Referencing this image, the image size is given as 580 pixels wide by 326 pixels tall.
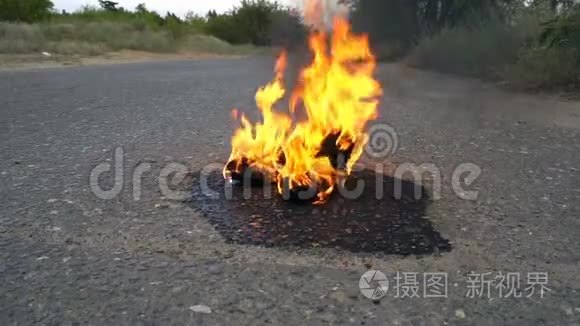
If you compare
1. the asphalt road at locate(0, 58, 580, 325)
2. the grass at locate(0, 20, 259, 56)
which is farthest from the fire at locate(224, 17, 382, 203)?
the grass at locate(0, 20, 259, 56)

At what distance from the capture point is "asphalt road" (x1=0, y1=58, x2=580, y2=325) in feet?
6.48

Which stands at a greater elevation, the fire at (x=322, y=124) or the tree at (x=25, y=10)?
the tree at (x=25, y=10)

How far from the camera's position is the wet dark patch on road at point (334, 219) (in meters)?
2.56

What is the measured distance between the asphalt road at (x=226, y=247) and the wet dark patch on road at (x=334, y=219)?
0.17 ft

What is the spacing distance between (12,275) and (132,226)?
0.67 m

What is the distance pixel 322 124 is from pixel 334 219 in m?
0.74

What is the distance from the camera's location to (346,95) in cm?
332

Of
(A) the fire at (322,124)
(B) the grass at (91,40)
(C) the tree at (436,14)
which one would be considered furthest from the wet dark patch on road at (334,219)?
(B) the grass at (91,40)

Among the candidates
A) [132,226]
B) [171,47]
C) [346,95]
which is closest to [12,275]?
[132,226]

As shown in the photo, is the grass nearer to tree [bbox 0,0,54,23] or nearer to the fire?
tree [bbox 0,0,54,23]

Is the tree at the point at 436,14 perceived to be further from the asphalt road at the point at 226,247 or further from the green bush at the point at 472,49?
the asphalt road at the point at 226,247

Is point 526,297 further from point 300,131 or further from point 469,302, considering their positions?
point 300,131

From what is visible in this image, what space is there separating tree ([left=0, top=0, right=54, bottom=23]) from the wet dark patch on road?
1193 inches

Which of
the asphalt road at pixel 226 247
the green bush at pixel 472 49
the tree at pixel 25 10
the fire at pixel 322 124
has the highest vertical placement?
the tree at pixel 25 10
